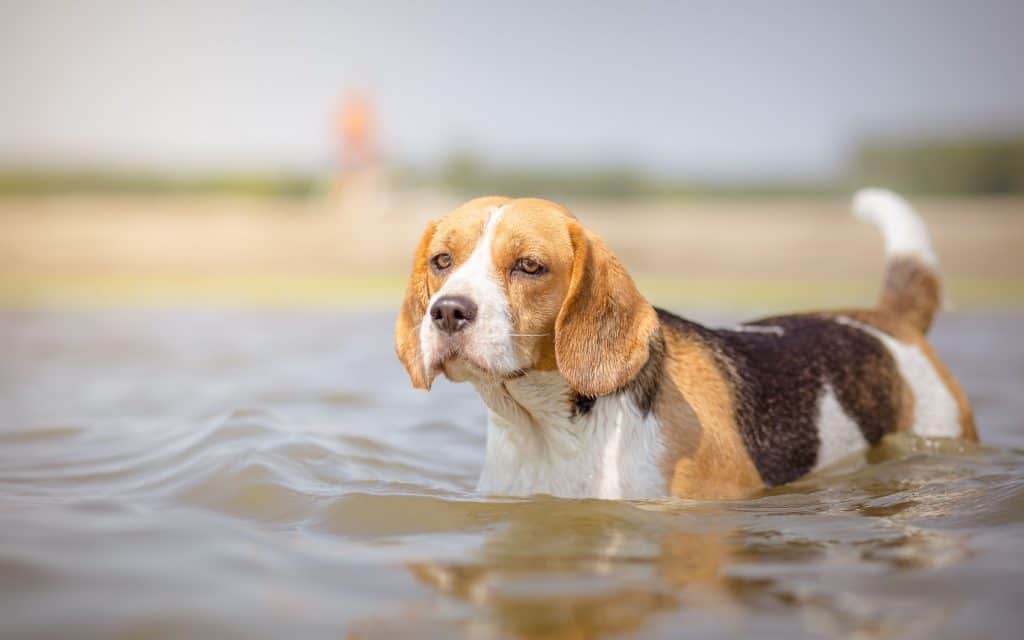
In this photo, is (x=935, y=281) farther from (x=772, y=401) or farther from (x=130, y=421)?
(x=130, y=421)

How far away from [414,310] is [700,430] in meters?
1.39

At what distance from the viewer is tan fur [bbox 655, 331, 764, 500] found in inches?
189

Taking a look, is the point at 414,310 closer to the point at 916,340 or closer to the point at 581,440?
the point at 581,440

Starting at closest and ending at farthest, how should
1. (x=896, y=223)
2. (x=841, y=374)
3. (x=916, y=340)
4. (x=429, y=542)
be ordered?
(x=429, y=542)
(x=841, y=374)
(x=916, y=340)
(x=896, y=223)

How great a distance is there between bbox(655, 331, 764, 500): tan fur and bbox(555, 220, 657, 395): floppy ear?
407mm

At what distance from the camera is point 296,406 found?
8180 millimetres

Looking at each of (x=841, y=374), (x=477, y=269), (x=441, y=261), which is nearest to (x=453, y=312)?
(x=477, y=269)

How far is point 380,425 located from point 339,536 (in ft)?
10.2

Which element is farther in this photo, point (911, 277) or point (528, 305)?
point (911, 277)

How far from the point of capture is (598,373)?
450 centimetres

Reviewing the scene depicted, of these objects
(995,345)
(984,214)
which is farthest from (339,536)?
(984,214)

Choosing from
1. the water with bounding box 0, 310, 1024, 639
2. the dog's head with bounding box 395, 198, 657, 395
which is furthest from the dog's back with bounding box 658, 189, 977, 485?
the dog's head with bounding box 395, 198, 657, 395

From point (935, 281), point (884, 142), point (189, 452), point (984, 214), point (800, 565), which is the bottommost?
point (800, 565)

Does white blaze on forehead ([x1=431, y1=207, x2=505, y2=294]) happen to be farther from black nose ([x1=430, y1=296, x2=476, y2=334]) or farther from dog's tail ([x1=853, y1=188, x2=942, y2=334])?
dog's tail ([x1=853, y1=188, x2=942, y2=334])
